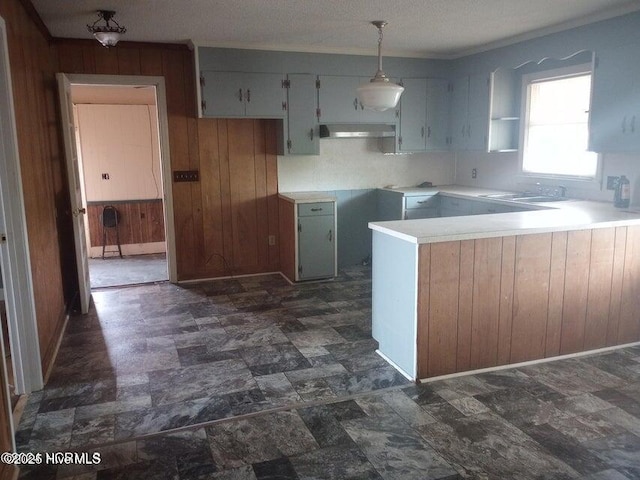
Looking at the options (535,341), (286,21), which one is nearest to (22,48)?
(286,21)

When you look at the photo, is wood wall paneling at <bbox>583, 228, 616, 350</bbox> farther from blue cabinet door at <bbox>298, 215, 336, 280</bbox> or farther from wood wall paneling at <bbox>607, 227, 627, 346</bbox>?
blue cabinet door at <bbox>298, 215, 336, 280</bbox>

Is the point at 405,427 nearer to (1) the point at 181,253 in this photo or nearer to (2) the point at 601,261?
(2) the point at 601,261

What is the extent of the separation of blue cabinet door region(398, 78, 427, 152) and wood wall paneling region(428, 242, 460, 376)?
2911 mm

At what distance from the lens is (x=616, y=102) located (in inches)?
149

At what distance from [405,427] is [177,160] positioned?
3.55 meters

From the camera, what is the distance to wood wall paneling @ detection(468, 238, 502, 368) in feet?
10.0

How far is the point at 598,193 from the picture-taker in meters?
4.35

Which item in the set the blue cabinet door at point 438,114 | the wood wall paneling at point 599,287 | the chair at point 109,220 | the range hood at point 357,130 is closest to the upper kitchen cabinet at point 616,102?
the wood wall paneling at point 599,287

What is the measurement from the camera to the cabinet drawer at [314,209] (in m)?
5.07

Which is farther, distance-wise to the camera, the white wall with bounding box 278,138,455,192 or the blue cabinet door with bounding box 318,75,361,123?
the white wall with bounding box 278,138,455,192

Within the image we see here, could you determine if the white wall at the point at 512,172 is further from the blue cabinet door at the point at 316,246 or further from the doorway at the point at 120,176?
the doorway at the point at 120,176

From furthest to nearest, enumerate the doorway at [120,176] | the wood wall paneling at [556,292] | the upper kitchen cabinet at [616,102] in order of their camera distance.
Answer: the doorway at [120,176], the upper kitchen cabinet at [616,102], the wood wall paneling at [556,292]

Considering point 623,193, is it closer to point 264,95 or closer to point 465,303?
point 465,303

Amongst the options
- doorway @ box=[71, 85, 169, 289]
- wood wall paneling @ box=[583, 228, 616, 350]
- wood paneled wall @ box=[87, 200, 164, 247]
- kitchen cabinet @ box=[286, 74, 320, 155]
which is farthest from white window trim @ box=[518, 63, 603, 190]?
wood paneled wall @ box=[87, 200, 164, 247]
